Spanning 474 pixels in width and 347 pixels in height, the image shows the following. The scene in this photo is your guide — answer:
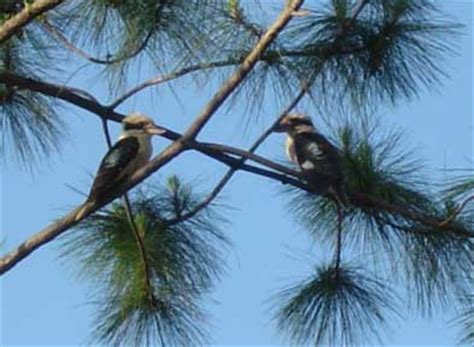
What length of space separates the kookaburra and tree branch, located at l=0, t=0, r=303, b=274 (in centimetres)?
23

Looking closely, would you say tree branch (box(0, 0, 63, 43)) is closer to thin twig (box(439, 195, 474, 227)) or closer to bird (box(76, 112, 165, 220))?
bird (box(76, 112, 165, 220))

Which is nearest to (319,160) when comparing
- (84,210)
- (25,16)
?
(84,210)

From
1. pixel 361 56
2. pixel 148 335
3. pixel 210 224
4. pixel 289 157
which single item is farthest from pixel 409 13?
pixel 148 335

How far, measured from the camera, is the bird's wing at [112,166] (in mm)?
2838

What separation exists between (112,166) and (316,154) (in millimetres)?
338

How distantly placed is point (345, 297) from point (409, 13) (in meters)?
0.49

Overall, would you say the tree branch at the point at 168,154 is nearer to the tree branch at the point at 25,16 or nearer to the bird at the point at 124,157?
the bird at the point at 124,157

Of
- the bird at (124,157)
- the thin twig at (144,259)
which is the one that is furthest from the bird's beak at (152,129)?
the thin twig at (144,259)

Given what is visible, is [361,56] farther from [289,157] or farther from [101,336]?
[101,336]

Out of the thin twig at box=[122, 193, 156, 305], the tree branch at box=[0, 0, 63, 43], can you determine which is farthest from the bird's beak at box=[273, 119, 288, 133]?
the tree branch at box=[0, 0, 63, 43]

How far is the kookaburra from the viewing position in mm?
2846

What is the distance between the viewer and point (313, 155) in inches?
115

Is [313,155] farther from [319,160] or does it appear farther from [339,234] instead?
[339,234]

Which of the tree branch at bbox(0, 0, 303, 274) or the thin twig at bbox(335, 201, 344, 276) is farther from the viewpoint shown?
the thin twig at bbox(335, 201, 344, 276)
